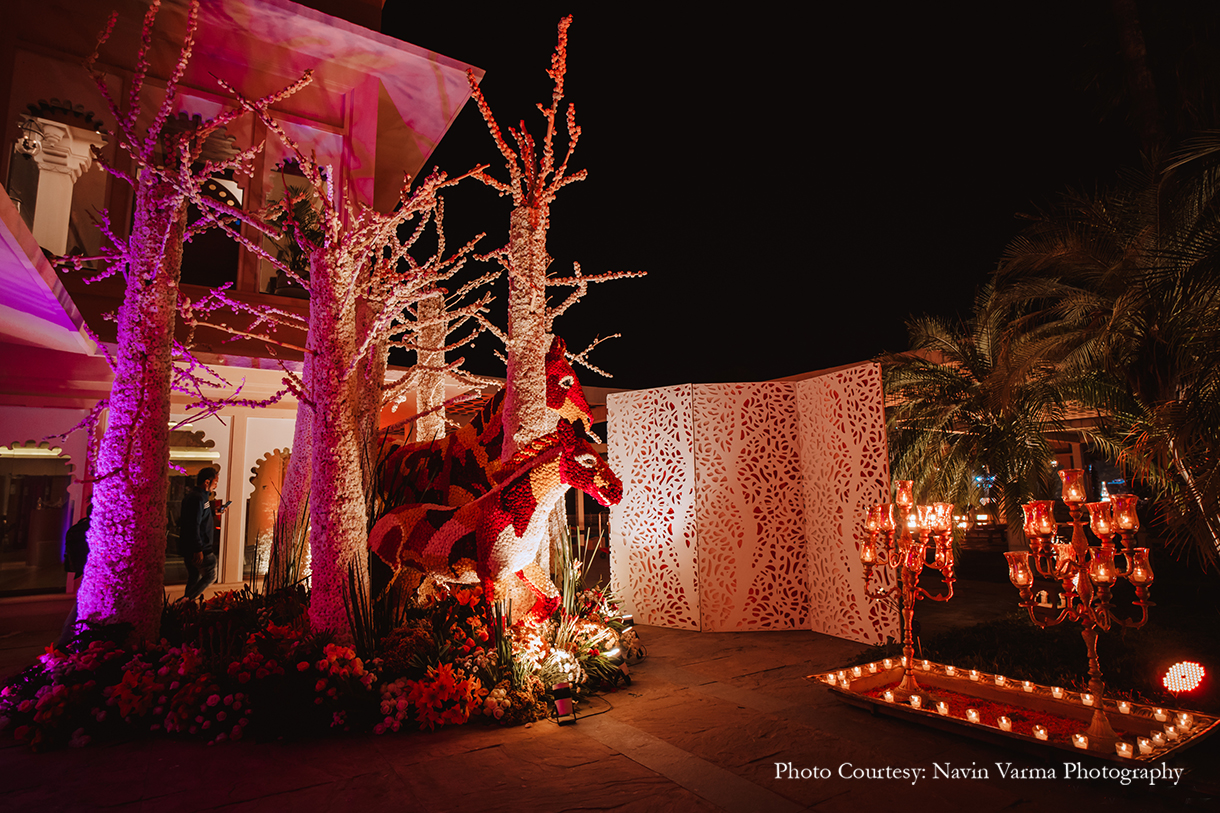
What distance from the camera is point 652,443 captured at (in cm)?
810

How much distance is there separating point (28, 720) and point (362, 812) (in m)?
2.93

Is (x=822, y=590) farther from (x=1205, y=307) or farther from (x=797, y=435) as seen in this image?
(x=1205, y=307)

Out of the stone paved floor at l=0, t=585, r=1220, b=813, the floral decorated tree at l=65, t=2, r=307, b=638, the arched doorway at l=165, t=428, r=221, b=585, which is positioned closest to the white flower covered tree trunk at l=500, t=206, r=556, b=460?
the floral decorated tree at l=65, t=2, r=307, b=638

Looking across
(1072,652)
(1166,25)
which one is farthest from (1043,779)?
(1166,25)

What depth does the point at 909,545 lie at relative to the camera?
4.76 m

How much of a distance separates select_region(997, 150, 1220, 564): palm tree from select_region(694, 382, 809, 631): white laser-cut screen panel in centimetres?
308

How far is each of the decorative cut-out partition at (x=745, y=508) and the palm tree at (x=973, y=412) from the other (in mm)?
2069

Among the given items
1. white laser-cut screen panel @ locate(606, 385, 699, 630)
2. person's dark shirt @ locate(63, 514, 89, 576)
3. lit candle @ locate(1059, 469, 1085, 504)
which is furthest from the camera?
white laser-cut screen panel @ locate(606, 385, 699, 630)

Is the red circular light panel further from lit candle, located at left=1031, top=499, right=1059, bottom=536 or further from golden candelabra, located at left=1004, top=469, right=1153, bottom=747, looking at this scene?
lit candle, located at left=1031, top=499, right=1059, bottom=536

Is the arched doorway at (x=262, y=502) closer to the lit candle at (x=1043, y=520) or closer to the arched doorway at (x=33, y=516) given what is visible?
the arched doorway at (x=33, y=516)

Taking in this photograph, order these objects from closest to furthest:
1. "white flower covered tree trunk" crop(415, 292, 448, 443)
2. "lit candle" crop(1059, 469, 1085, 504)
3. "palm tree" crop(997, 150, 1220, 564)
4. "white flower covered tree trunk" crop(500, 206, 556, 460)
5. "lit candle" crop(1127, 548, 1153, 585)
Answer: "lit candle" crop(1127, 548, 1153, 585), "lit candle" crop(1059, 469, 1085, 504), "palm tree" crop(997, 150, 1220, 564), "white flower covered tree trunk" crop(500, 206, 556, 460), "white flower covered tree trunk" crop(415, 292, 448, 443)

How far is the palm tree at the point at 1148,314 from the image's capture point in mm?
5023

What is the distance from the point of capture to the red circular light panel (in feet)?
14.4

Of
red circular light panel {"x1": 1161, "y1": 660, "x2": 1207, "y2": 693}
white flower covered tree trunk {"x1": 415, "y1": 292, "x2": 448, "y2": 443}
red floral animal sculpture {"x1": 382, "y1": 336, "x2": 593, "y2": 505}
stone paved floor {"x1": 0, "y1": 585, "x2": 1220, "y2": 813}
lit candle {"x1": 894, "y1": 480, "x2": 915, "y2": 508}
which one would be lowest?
stone paved floor {"x1": 0, "y1": 585, "x2": 1220, "y2": 813}
